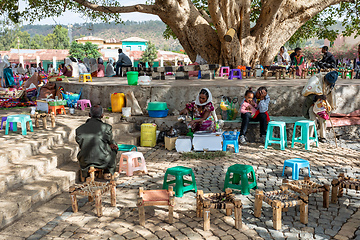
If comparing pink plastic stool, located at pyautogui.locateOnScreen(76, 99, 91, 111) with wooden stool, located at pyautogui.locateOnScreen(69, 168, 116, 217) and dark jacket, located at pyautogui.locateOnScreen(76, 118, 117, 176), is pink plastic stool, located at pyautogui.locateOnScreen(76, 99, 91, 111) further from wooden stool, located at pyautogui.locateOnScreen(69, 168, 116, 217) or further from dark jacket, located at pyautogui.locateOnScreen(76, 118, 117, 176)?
wooden stool, located at pyautogui.locateOnScreen(69, 168, 116, 217)

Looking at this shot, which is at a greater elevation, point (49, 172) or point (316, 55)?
point (316, 55)

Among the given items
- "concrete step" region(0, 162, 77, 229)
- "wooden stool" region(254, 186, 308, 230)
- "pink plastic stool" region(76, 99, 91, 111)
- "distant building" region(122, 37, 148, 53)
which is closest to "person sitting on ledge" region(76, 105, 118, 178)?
"concrete step" region(0, 162, 77, 229)

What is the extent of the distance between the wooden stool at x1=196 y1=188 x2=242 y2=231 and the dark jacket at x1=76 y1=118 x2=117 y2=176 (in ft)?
6.65

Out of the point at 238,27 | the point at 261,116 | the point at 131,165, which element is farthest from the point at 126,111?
the point at 238,27

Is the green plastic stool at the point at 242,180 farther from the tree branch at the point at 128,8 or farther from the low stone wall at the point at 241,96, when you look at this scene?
the tree branch at the point at 128,8

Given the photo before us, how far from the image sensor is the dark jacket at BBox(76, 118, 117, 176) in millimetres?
5438

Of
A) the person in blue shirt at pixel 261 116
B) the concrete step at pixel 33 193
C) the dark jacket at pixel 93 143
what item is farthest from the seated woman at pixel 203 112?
the concrete step at pixel 33 193

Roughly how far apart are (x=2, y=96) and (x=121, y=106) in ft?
16.4

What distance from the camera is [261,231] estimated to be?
3932 mm

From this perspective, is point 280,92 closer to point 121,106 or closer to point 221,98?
point 221,98

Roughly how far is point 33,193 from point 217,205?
8.20 feet

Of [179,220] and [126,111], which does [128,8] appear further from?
→ [179,220]

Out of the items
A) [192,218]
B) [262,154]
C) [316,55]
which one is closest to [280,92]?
[262,154]

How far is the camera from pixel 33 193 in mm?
4570
